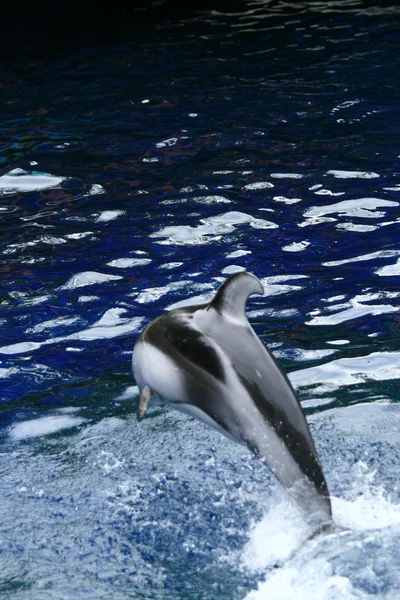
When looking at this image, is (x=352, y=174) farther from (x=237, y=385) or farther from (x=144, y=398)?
(x=237, y=385)

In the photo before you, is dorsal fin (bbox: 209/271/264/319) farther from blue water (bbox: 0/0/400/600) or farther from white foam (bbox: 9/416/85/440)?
white foam (bbox: 9/416/85/440)

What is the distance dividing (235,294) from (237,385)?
0.31 meters

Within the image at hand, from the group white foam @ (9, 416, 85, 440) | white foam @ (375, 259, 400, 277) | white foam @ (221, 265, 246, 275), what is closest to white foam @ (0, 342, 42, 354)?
white foam @ (9, 416, 85, 440)

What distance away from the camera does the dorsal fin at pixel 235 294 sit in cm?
326

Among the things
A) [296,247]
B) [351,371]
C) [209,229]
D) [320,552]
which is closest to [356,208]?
[296,247]

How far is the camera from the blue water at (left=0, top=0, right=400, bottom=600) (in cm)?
352

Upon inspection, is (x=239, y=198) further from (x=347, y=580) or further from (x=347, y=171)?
(x=347, y=580)

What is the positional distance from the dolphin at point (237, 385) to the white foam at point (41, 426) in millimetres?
1262

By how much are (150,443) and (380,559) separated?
1275 millimetres

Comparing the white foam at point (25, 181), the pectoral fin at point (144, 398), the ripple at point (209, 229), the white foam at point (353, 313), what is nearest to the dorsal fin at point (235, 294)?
the pectoral fin at point (144, 398)

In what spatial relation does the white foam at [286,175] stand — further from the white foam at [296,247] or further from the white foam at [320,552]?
the white foam at [320,552]

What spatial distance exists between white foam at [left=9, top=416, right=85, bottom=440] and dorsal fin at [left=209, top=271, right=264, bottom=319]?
1507mm

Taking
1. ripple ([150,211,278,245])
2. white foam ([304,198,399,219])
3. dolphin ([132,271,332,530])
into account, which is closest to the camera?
dolphin ([132,271,332,530])

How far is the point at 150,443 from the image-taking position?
4277 millimetres
